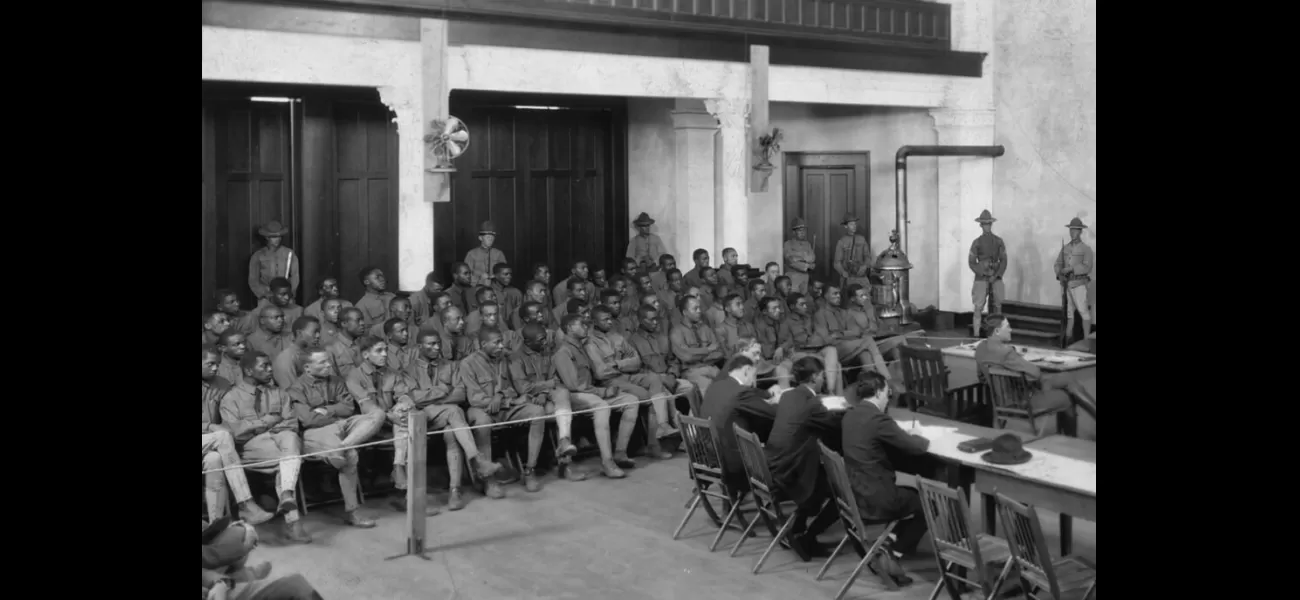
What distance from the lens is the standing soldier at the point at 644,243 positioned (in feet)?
56.8

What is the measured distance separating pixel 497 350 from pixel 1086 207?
10.6m

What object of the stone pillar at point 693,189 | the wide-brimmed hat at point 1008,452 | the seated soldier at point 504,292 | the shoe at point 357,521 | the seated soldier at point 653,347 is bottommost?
the shoe at point 357,521

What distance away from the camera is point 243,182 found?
604 inches

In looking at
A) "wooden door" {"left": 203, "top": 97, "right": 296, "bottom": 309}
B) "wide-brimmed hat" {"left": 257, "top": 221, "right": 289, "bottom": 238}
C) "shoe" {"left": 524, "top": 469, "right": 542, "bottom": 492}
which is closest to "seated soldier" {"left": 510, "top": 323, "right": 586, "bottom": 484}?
"shoe" {"left": 524, "top": 469, "right": 542, "bottom": 492}

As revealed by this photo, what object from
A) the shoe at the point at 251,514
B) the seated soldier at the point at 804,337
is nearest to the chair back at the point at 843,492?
the shoe at the point at 251,514

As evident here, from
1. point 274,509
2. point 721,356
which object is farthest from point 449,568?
point 721,356

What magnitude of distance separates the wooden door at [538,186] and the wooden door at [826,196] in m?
3.19

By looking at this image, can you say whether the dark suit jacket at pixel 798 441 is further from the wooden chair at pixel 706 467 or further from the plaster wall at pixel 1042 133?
the plaster wall at pixel 1042 133

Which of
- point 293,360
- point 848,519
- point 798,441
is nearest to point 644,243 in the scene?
point 293,360

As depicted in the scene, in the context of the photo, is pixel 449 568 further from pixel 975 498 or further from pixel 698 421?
pixel 975 498

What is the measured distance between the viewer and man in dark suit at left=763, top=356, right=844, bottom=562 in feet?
28.2

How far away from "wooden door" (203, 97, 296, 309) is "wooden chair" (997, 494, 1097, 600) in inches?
427

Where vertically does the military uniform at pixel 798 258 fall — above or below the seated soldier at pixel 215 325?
above

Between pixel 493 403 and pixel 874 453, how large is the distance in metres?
3.72
